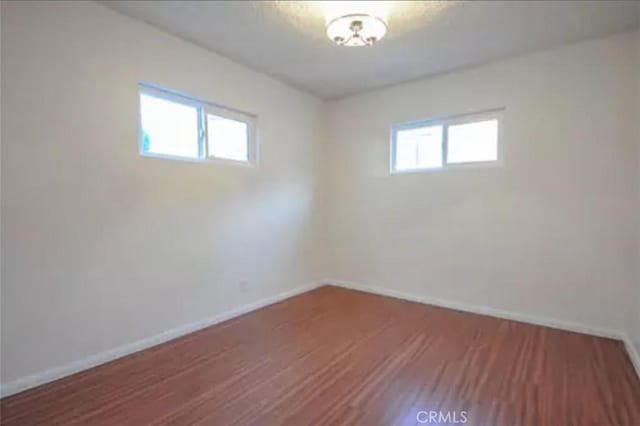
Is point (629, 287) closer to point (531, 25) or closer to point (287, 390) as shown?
point (531, 25)

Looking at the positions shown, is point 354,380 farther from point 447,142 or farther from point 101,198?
point 447,142

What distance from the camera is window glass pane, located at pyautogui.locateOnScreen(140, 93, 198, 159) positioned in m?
2.84

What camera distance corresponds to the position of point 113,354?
2564 millimetres

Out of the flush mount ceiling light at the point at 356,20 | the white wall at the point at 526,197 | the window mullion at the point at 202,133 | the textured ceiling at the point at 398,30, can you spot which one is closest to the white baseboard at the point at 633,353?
the white wall at the point at 526,197

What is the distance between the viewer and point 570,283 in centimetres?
312

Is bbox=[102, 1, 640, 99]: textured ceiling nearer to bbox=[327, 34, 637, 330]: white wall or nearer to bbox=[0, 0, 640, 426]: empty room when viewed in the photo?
bbox=[0, 0, 640, 426]: empty room

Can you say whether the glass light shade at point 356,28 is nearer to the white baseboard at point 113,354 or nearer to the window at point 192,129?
the window at point 192,129

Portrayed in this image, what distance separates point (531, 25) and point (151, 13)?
2.86 m

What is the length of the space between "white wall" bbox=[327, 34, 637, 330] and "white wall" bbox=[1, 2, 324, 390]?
168 centimetres

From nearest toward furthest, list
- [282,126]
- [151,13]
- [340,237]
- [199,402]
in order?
[199,402] → [151,13] → [282,126] → [340,237]

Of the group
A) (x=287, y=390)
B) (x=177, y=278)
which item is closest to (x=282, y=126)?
(x=177, y=278)

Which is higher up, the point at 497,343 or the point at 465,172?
the point at 465,172

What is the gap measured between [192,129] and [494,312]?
134 inches

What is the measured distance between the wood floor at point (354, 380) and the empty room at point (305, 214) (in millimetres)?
18
